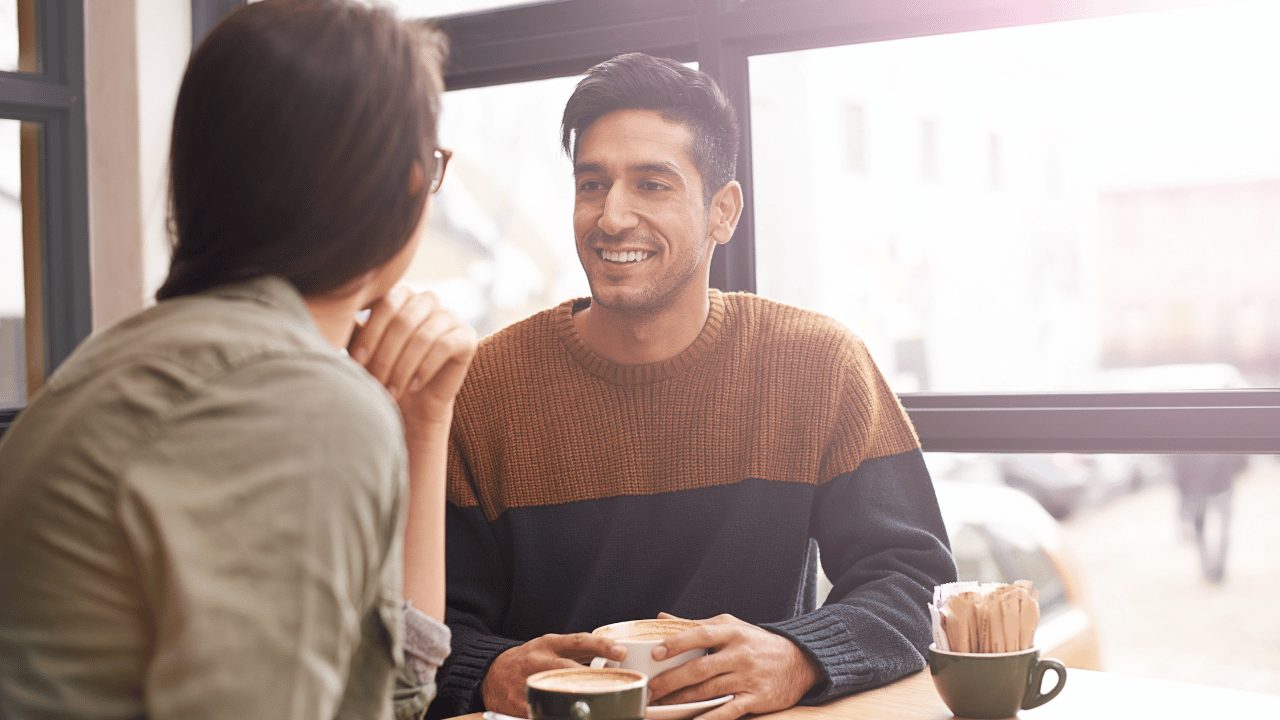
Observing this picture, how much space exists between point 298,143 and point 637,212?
0.96 metres

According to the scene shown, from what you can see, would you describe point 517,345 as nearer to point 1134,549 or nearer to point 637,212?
point 637,212

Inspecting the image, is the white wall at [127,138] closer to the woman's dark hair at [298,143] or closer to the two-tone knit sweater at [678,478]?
the two-tone knit sweater at [678,478]

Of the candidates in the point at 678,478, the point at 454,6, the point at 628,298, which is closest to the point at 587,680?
the point at 678,478

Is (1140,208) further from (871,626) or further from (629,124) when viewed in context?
(871,626)

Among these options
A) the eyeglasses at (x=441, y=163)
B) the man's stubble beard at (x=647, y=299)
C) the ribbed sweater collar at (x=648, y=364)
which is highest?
the eyeglasses at (x=441, y=163)

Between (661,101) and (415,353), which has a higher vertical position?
(661,101)

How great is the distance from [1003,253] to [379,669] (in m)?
2.19

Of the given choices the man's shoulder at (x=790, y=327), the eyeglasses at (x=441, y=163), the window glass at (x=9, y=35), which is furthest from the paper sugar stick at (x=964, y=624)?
the window glass at (x=9, y=35)

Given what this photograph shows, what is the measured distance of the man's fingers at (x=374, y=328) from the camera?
48.9 inches

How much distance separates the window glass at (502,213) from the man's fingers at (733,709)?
139 centimetres

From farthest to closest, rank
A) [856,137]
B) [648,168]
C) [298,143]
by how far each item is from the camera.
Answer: [856,137]
[648,168]
[298,143]

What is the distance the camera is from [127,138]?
8.52 feet

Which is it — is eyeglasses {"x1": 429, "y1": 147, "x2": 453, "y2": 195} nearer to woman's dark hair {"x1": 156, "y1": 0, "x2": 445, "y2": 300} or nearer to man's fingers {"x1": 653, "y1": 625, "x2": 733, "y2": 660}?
woman's dark hair {"x1": 156, "y1": 0, "x2": 445, "y2": 300}

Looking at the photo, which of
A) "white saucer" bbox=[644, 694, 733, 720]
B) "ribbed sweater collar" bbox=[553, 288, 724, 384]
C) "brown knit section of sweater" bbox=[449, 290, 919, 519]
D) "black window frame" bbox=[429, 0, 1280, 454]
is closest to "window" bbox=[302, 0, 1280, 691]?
"black window frame" bbox=[429, 0, 1280, 454]
